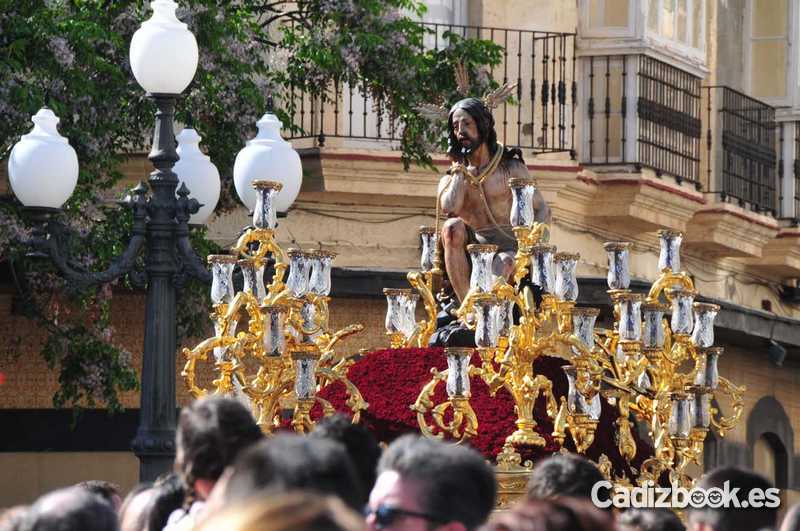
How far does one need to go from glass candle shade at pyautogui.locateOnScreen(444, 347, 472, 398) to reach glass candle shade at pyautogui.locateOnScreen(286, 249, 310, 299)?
3.48ft

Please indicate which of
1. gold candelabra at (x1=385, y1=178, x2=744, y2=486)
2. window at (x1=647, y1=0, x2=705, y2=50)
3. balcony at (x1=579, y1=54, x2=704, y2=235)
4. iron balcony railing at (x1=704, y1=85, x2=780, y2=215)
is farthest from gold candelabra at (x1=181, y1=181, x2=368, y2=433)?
iron balcony railing at (x1=704, y1=85, x2=780, y2=215)

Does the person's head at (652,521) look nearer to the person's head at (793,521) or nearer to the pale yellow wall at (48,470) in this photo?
the person's head at (793,521)

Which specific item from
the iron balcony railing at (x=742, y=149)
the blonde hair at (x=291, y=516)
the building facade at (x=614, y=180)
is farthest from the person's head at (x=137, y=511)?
the iron balcony railing at (x=742, y=149)

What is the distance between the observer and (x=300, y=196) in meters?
19.3

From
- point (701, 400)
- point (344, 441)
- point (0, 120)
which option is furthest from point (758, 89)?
point (344, 441)

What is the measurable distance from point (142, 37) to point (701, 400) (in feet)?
10.9

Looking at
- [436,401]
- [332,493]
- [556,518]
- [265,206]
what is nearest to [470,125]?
[265,206]

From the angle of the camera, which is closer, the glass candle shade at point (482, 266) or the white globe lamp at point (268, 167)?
the glass candle shade at point (482, 266)

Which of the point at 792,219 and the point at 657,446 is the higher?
the point at 792,219

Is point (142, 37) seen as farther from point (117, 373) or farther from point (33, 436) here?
point (33, 436)

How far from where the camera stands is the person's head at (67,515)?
5.23m

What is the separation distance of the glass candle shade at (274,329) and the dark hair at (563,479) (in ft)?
13.8

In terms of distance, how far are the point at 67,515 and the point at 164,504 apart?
4.41 feet

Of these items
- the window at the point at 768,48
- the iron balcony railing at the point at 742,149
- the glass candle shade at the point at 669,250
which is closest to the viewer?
the glass candle shade at the point at 669,250
